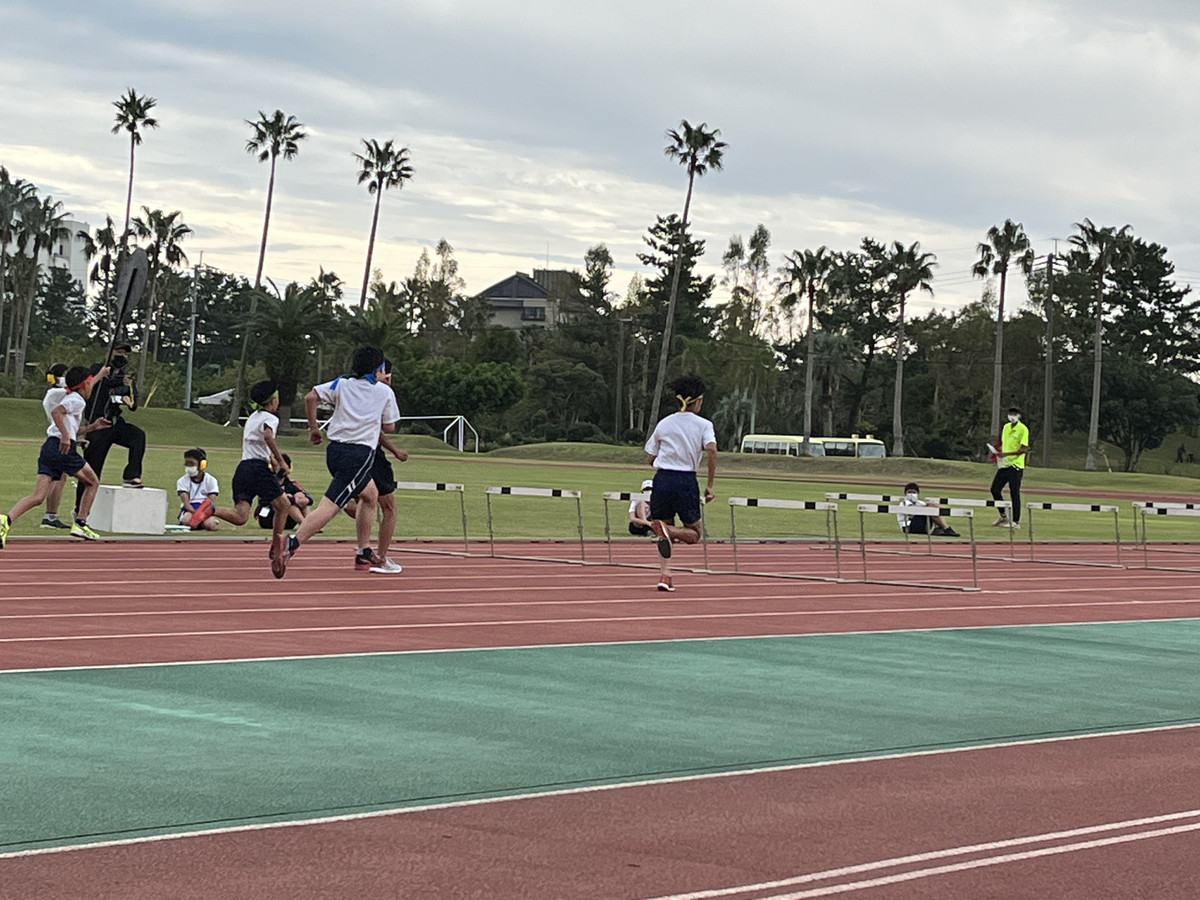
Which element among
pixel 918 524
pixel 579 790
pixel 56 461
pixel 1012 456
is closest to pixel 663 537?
pixel 56 461

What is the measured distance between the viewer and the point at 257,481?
17.1 metres

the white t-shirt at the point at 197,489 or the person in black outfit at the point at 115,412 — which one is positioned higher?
the person in black outfit at the point at 115,412

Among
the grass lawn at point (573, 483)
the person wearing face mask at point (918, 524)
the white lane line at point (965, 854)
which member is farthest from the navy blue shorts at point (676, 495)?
the person wearing face mask at point (918, 524)

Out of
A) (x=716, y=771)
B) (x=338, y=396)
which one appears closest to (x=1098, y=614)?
(x=338, y=396)

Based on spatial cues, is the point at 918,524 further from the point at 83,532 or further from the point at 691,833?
the point at 691,833

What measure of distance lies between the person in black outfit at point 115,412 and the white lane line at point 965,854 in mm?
14044

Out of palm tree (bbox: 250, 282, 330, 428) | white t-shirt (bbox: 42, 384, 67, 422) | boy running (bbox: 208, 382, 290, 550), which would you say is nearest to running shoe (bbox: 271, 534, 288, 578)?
boy running (bbox: 208, 382, 290, 550)

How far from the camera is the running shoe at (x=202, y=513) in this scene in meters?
19.2

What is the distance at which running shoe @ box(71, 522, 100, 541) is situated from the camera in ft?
56.4

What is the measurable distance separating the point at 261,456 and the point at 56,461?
2.06 meters

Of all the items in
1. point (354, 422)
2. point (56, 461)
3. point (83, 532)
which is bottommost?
point (83, 532)

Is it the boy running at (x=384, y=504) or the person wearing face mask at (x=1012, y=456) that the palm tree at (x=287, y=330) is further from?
the boy running at (x=384, y=504)

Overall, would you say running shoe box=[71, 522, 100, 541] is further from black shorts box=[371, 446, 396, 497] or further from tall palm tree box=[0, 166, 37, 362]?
tall palm tree box=[0, 166, 37, 362]

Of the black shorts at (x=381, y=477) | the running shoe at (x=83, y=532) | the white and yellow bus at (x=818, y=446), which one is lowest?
the running shoe at (x=83, y=532)
